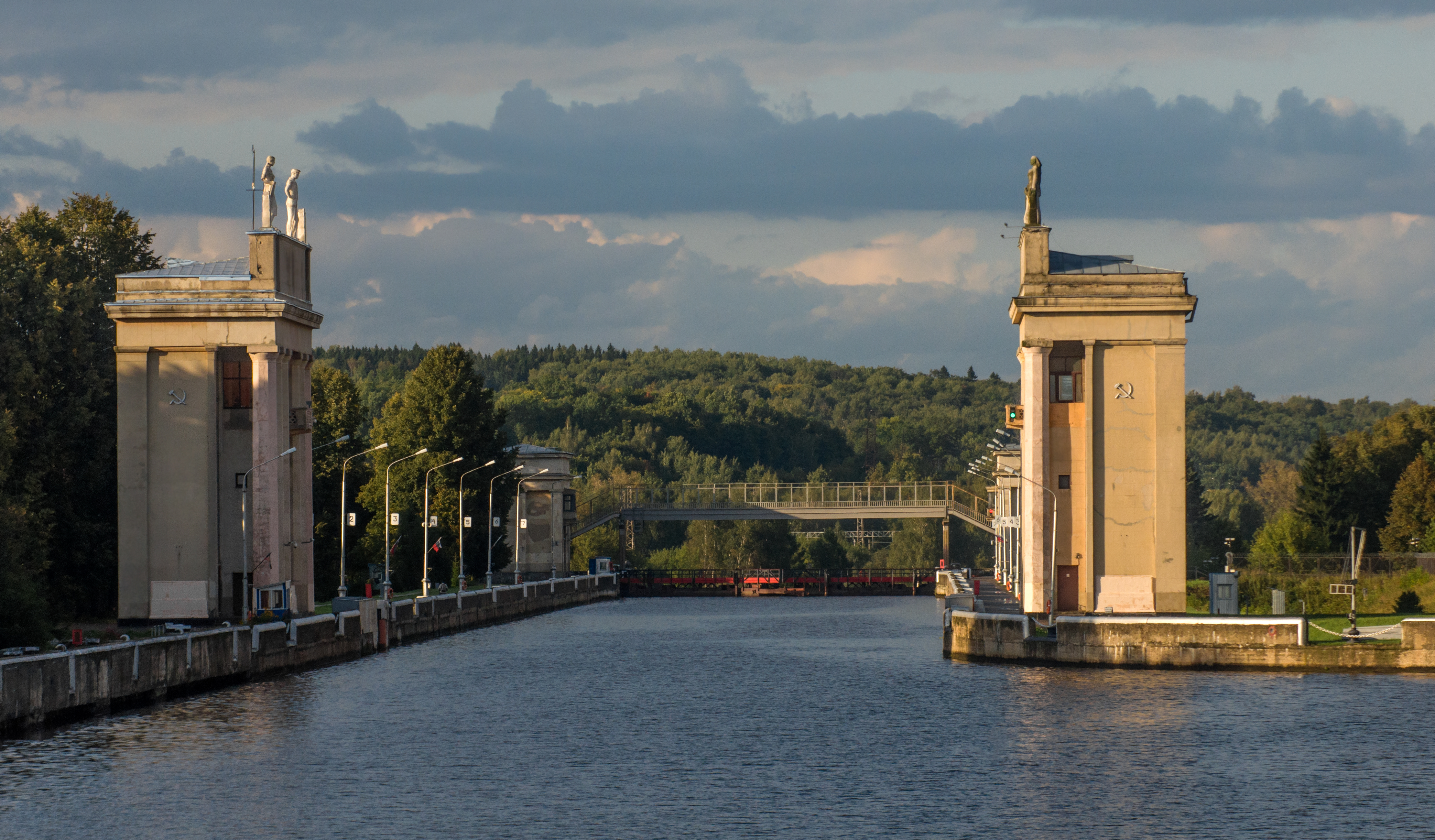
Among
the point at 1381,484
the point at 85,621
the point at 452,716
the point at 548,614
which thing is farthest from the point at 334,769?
the point at 1381,484

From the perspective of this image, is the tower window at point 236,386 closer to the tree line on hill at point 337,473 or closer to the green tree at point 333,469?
the tree line on hill at point 337,473

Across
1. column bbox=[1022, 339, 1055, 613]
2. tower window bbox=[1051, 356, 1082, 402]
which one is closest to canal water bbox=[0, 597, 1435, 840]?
column bbox=[1022, 339, 1055, 613]

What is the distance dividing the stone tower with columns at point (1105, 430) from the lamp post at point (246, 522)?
1203 inches

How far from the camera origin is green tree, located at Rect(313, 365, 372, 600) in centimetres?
10050

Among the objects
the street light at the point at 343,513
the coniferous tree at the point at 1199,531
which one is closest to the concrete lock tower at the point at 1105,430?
the street light at the point at 343,513

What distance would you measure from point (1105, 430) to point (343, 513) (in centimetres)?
3660

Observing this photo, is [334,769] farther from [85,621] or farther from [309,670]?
[85,621]

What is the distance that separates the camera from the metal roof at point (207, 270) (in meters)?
73.4

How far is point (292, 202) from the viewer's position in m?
78.8

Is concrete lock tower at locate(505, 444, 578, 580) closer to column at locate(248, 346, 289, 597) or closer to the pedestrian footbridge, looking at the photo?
the pedestrian footbridge

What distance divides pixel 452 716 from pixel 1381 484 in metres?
89.6

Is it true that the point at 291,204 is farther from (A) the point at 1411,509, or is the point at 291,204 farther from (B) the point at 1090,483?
(A) the point at 1411,509

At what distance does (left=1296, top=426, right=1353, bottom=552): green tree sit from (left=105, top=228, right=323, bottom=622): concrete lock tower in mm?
75652

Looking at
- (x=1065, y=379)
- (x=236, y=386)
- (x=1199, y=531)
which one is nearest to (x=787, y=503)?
(x=1199, y=531)
